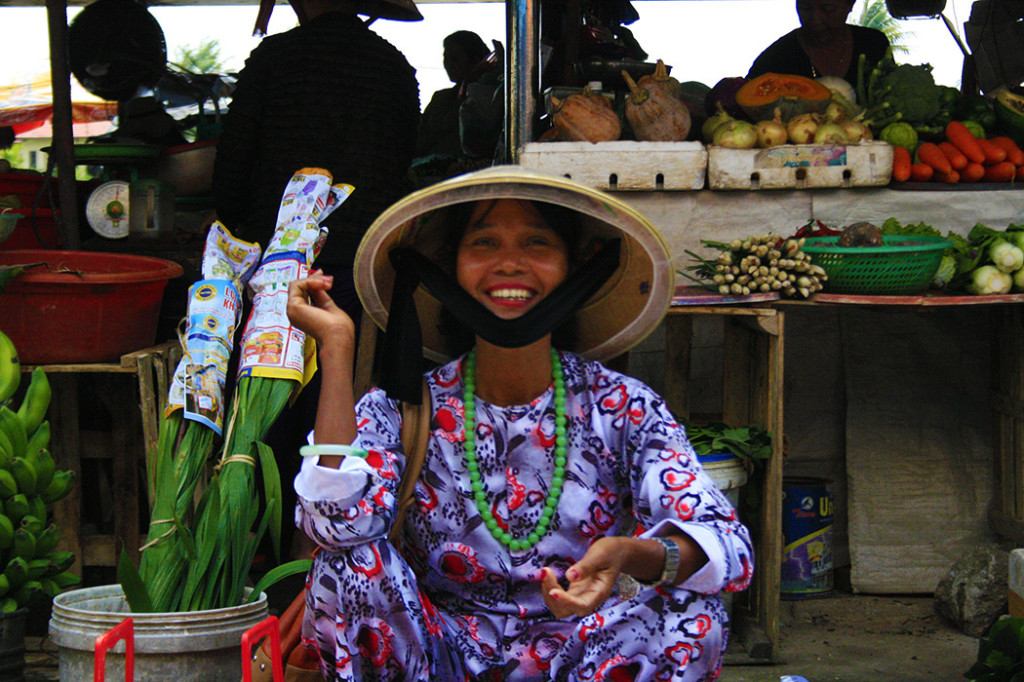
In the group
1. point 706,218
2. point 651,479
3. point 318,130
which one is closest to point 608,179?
point 706,218

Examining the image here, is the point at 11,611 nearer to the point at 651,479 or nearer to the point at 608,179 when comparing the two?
the point at 651,479

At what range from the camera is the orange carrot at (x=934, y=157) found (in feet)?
12.1

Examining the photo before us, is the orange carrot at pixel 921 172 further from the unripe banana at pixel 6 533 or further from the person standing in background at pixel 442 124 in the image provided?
the unripe banana at pixel 6 533

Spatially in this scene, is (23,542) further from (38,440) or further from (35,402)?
(35,402)

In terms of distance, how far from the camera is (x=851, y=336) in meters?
4.05

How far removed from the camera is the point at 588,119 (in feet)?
11.7

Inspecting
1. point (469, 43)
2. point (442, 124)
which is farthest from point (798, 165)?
point (469, 43)

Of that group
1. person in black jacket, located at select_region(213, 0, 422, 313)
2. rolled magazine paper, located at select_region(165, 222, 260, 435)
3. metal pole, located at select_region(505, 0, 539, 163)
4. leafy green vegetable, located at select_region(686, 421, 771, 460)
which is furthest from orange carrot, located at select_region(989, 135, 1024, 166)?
rolled magazine paper, located at select_region(165, 222, 260, 435)

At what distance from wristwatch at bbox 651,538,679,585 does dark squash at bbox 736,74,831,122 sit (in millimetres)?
2328

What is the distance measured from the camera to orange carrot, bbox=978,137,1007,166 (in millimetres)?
3777

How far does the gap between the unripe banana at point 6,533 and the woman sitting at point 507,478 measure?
1.06 meters

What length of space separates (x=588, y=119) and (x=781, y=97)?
718 millimetres

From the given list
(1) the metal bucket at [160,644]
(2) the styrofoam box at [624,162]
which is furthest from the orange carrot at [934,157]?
(1) the metal bucket at [160,644]

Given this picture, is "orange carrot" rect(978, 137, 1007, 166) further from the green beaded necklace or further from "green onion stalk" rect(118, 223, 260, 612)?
"green onion stalk" rect(118, 223, 260, 612)
